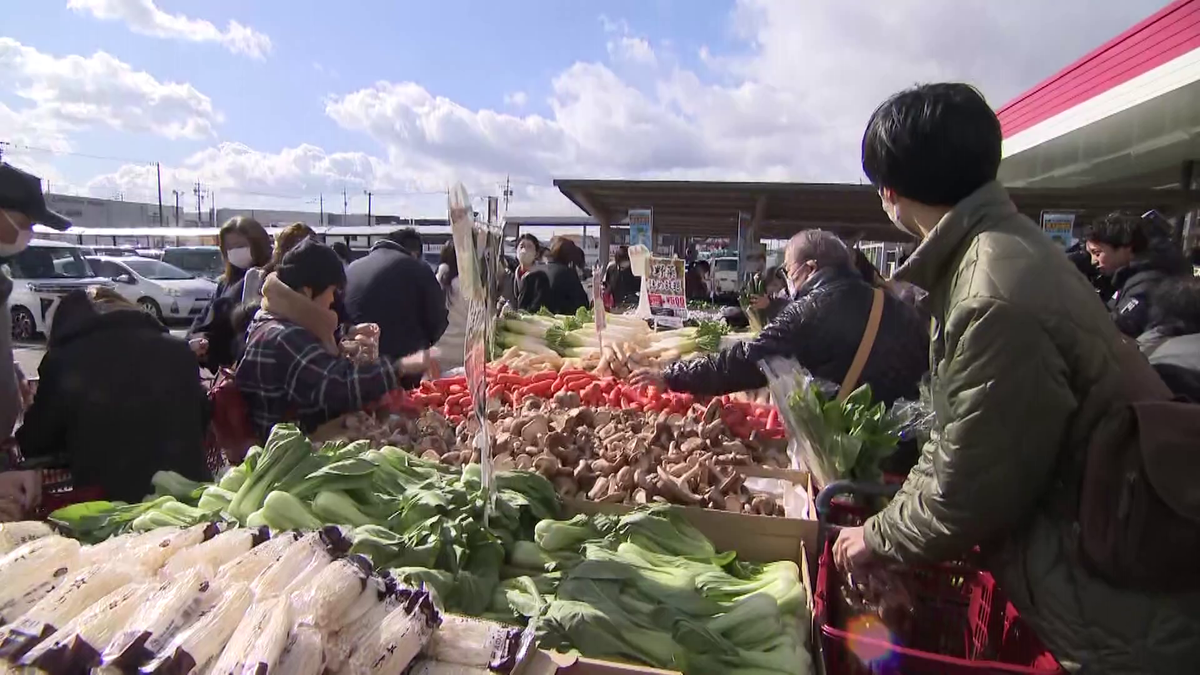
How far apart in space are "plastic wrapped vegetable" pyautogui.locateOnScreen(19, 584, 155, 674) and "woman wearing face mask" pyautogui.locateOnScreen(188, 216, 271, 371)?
3.31m

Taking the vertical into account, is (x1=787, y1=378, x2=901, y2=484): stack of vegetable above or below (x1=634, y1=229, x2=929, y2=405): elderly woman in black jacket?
below

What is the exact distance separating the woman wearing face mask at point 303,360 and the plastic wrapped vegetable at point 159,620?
6.42 feet

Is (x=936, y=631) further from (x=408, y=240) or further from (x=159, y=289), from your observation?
(x=159, y=289)

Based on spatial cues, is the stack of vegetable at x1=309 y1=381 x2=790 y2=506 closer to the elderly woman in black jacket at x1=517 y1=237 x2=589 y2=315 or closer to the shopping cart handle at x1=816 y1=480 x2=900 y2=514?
the shopping cart handle at x1=816 y1=480 x2=900 y2=514

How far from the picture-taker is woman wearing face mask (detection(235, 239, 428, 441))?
331cm

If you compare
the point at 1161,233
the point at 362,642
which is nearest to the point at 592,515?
the point at 362,642

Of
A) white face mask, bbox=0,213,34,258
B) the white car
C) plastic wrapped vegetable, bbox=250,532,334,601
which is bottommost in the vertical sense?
the white car

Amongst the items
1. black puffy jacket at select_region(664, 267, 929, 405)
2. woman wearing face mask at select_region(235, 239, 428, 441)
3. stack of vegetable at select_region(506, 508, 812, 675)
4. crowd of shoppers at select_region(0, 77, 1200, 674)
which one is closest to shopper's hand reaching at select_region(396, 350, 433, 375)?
crowd of shoppers at select_region(0, 77, 1200, 674)

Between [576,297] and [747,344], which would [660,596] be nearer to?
[747,344]

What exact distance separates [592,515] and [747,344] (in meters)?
1.51

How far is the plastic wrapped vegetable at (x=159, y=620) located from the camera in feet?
3.81

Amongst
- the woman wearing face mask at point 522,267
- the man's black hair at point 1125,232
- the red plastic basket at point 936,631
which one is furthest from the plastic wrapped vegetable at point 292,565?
the woman wearing face mask at point 522,267

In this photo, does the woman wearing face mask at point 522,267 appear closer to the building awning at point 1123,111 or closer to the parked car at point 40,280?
Answer: the building awning at point 1123,111

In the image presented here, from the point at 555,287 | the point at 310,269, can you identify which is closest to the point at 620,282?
the point at 555,287
